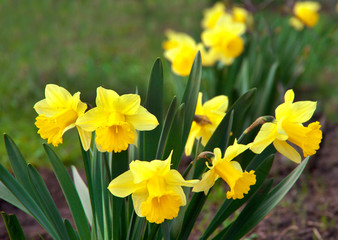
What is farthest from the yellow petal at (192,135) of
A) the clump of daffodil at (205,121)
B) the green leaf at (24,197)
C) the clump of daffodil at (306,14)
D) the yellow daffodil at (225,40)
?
the clump of daffodil at (306,14)

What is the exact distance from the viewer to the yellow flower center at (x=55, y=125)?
1.22 metres

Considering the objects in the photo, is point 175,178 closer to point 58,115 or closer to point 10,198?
point 58,115

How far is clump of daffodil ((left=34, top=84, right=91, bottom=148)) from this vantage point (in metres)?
1.22

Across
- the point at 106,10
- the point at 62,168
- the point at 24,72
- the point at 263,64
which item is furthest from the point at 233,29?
the point at 106,10

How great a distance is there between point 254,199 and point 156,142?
0.38 meters

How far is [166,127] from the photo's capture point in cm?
135

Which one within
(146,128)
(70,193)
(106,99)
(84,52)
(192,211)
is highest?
(106,99)

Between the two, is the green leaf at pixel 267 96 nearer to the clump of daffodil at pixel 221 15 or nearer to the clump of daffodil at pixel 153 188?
the clump of daffodil at pixel 221 15

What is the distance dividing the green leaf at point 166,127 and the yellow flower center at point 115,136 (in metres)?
0.19

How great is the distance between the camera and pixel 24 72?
167 inches

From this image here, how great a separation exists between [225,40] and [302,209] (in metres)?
1.15

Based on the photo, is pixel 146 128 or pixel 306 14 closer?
pixel 146 128

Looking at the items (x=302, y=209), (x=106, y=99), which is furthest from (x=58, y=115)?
(x=302, y=209)

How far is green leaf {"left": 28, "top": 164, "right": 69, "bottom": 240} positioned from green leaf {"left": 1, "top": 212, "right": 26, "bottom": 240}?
0.38 ft
